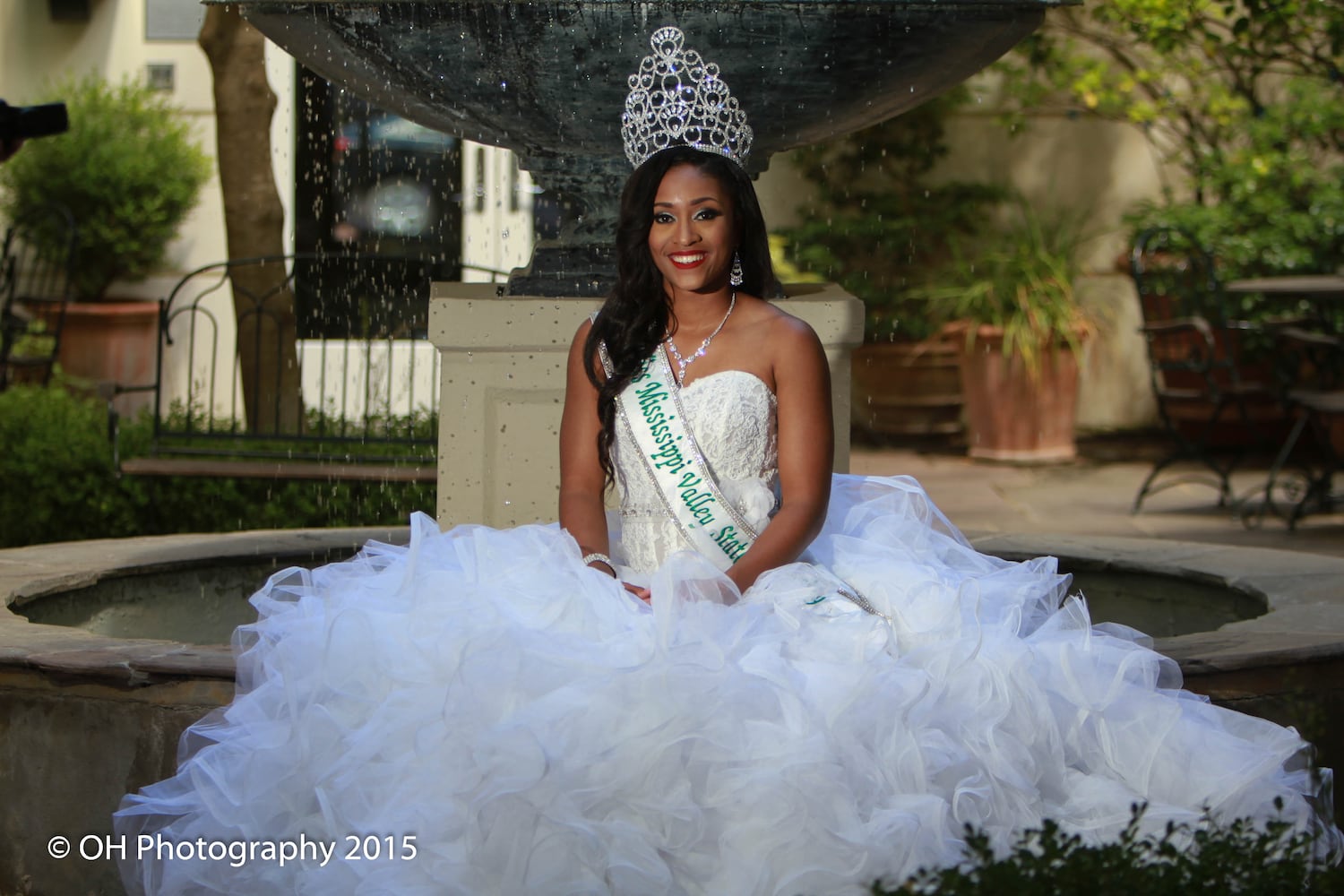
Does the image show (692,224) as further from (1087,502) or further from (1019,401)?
(1019,401)

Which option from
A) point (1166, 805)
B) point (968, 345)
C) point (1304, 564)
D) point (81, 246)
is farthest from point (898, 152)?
point (1166, 805)

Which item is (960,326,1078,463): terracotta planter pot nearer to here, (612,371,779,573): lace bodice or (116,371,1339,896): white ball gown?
(612,371,779,573): lace bodice

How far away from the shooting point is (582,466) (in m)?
3.29

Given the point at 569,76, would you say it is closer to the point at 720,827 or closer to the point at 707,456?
the point at 707,456

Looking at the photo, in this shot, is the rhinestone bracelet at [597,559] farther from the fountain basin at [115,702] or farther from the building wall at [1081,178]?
the building wall at [1081,178]

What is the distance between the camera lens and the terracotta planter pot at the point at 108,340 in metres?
10.2

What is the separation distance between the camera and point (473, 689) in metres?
2.52

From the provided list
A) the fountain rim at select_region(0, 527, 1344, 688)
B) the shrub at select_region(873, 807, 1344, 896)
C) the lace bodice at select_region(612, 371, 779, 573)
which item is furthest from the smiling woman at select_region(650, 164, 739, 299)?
the shrub at select_region(873, 807, 1344, 896)

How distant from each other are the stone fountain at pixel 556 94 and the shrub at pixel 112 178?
6576 millimetres

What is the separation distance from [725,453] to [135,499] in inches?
143

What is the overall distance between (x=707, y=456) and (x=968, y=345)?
6.56 m

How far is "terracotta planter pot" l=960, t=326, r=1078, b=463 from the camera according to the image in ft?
31.1

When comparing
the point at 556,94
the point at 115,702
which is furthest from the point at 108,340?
the point at 115,702

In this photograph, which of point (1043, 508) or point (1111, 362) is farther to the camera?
point (1111, 362)
